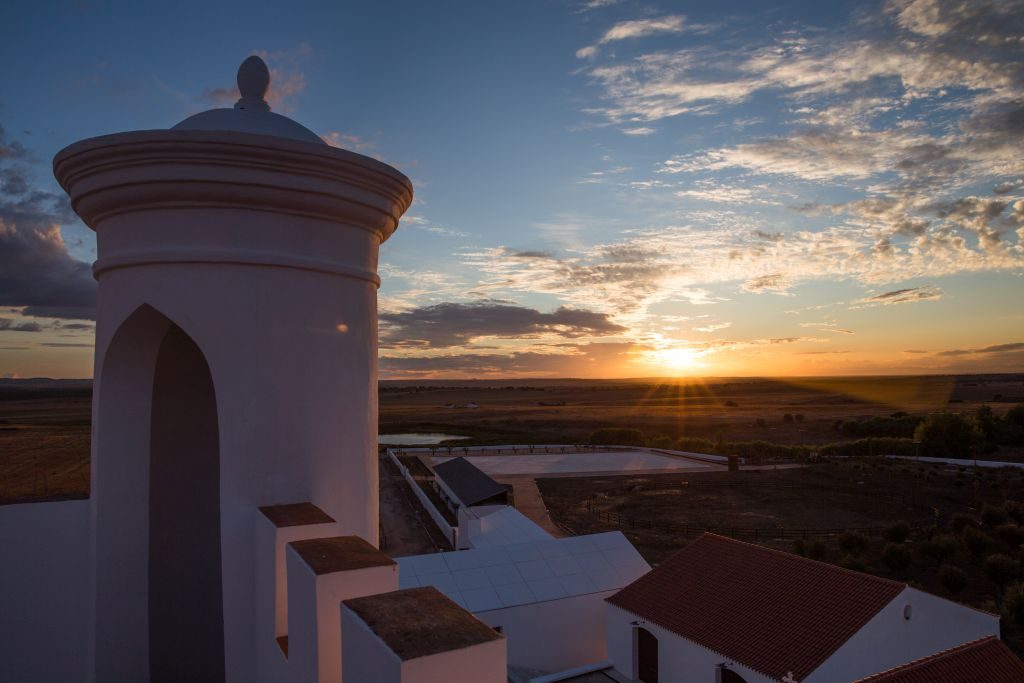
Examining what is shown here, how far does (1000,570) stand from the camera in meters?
18.8

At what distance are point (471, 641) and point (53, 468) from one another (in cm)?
3701

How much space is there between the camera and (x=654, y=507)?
100 ft

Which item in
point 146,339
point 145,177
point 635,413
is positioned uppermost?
point 145,177

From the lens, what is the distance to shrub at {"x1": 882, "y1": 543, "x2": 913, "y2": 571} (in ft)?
66.0

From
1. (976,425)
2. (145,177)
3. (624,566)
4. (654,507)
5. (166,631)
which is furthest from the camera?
(976,425)

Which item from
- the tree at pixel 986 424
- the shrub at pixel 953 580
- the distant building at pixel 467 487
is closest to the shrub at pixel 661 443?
the tree at pixel 986 424

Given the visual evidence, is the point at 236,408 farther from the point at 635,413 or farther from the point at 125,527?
the point at 635,413

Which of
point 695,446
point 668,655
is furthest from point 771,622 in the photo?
point 695,446

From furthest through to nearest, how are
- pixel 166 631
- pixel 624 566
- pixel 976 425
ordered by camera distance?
pixel 976 425 < pixel 624 566 < pixel 166 631

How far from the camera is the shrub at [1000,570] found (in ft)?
61.6

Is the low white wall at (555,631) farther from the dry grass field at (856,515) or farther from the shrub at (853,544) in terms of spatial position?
the shrub at (853,544)

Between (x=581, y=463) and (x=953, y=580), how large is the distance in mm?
25477

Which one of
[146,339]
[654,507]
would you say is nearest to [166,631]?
[146,339]

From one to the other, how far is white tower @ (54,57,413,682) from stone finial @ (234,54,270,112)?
0.01m
